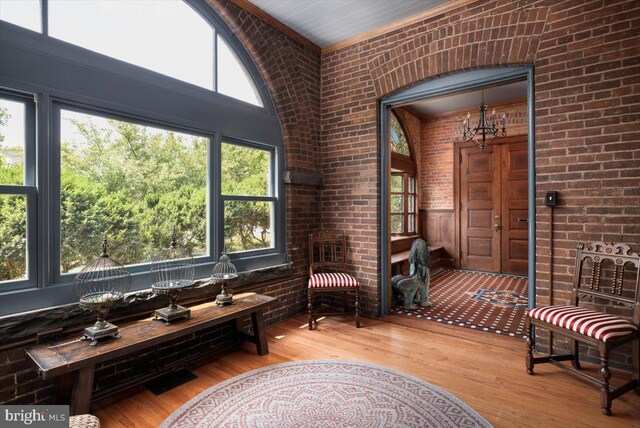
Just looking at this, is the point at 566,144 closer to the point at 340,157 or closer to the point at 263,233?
the point at 340,157

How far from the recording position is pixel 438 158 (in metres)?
7.29

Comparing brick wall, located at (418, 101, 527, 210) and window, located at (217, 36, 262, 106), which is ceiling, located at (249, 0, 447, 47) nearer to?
window, located at (217, 36, 262, 106)

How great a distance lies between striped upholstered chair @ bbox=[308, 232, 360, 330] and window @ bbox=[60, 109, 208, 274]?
4.29 feet

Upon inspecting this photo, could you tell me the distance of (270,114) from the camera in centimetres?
394

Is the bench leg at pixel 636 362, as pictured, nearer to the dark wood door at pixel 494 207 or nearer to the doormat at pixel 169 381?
the doormat at pixel 169 381

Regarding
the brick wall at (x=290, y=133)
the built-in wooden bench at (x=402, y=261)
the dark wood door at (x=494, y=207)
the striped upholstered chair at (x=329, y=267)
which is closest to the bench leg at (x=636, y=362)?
the striped upholstered chair at (x=329, y=267)

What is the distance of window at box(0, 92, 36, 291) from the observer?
7.06 ft

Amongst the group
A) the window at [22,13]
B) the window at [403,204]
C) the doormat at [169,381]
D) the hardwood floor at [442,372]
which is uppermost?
the window at [22,13]

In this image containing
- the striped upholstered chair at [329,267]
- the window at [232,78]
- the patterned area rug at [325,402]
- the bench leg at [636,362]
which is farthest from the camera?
the striped upholstered chair at [329,267]

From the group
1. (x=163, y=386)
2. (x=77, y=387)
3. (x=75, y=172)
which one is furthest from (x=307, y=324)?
(x=75, y=172)

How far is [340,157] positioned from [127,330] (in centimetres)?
303

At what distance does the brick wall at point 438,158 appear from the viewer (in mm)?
7109

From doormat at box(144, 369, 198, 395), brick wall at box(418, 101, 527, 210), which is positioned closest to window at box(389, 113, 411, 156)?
brick wall at box(418, 101, 527, 210)

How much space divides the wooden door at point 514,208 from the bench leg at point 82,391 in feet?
21.9
